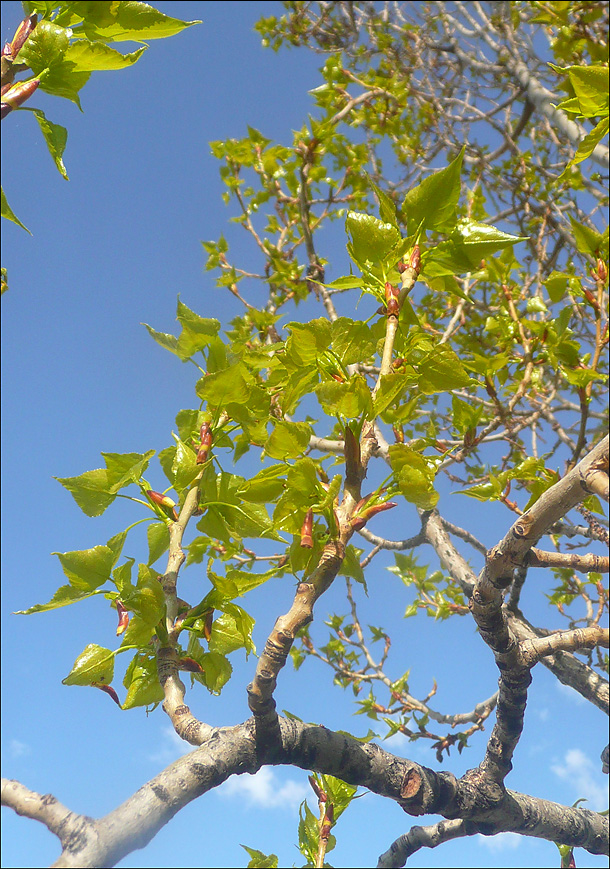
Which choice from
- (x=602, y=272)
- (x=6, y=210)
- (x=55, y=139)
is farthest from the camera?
(x=602, y=272)

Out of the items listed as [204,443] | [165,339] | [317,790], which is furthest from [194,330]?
[317,790]

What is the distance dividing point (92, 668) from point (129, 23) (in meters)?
0.99

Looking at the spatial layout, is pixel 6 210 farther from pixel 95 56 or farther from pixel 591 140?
pixel 591 140

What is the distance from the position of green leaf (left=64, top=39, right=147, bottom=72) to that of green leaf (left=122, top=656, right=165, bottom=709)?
961 mm

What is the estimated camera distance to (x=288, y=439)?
0.89 meters

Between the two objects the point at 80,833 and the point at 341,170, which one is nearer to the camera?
the point at 80,833

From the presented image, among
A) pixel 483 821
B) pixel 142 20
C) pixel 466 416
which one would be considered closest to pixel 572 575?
pixel 483 821

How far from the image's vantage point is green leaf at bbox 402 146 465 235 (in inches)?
37.0

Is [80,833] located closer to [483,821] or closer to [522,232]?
[483,821]

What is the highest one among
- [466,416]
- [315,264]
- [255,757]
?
[315,264]

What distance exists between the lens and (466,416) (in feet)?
4.04

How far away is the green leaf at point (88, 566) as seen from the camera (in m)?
0.92

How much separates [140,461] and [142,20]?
0.68m

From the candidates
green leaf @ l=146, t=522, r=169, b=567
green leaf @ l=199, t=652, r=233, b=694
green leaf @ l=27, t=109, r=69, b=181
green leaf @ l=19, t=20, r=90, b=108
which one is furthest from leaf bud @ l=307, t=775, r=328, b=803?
green leaf @ l=19, t=20, r=90, b=108
